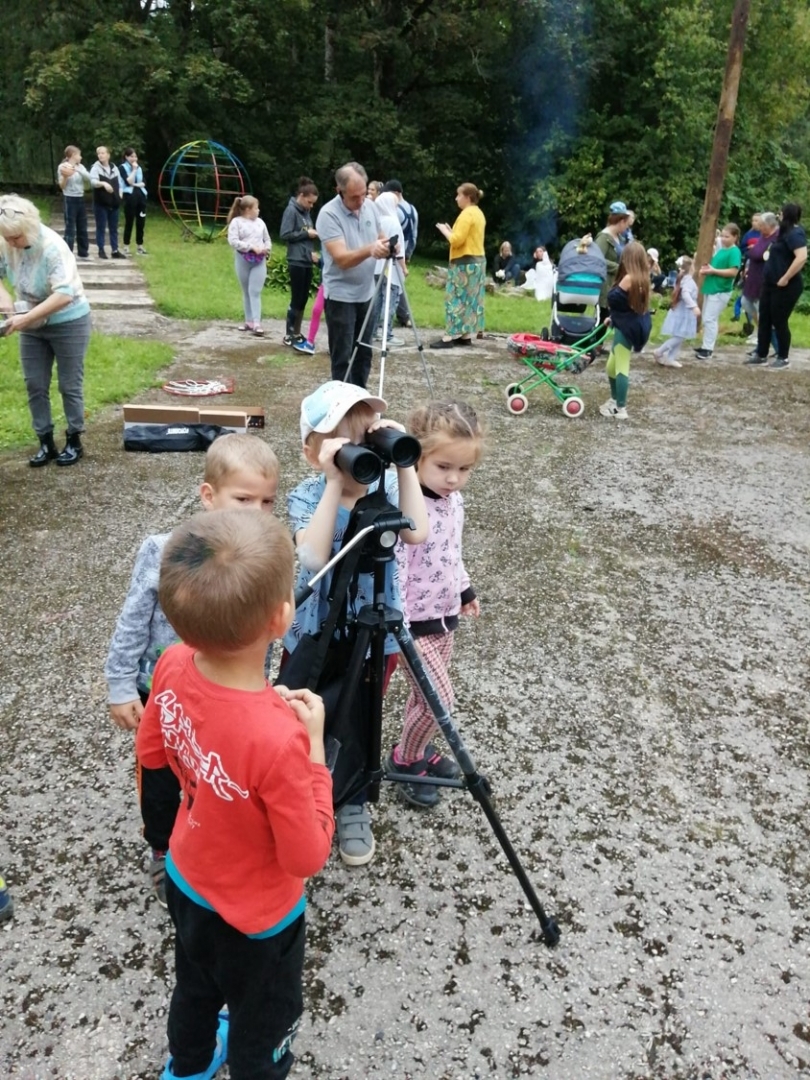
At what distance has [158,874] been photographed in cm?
221

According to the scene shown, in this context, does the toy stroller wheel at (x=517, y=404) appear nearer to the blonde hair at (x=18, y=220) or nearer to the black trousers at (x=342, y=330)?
the black trousers at (x=342, y=330)

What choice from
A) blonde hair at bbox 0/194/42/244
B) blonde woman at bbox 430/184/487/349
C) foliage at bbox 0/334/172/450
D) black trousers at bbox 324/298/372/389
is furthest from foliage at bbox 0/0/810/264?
blonde hair at bbox 0/194/42/244

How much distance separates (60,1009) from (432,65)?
86.2 ft

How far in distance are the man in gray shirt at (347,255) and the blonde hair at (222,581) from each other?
4.59 metres

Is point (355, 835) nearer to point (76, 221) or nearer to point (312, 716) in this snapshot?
point (312, 716)

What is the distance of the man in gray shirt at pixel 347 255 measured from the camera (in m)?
5.76

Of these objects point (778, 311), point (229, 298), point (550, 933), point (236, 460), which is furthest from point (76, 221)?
point (550, 933)

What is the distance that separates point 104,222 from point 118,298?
379 centimetres

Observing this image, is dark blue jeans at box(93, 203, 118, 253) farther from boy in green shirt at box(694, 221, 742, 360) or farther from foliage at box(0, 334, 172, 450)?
boy in green shirt at box(694, 221, 742, 360)

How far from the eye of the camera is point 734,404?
7.80 metres

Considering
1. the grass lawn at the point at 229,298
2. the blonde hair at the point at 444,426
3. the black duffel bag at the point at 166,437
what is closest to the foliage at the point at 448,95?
the grass lawn at the point at 229,298

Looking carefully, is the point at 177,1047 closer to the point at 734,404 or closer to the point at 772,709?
the point at 772,709

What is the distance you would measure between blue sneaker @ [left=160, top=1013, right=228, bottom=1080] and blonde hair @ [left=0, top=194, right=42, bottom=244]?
3950mm

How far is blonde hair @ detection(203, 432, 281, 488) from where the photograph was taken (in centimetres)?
211
